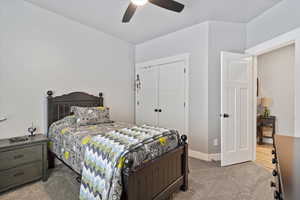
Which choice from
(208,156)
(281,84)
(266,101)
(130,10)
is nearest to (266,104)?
(266,101)

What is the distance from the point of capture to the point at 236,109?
297 cm

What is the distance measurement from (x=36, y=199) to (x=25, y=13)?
2867 mm

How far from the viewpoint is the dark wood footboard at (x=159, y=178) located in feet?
4.46

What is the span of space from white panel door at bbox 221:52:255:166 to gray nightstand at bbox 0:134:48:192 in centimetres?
301

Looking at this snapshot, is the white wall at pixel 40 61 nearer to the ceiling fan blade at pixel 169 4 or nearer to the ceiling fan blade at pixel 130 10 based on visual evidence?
the ceiling fan blade at pixel 130 10

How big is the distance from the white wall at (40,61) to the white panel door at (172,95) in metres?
→ 1.30

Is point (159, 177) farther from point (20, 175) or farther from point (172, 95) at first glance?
point (172, 95)

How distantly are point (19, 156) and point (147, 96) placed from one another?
2.87m

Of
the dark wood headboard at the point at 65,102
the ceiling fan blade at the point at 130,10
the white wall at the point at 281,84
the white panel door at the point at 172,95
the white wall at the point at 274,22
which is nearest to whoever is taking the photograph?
the ceiling fan blade at the point at 130,10

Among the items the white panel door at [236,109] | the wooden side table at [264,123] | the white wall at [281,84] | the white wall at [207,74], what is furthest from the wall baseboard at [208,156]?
the white wall at [281,84]

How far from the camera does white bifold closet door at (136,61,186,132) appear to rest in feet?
11.8

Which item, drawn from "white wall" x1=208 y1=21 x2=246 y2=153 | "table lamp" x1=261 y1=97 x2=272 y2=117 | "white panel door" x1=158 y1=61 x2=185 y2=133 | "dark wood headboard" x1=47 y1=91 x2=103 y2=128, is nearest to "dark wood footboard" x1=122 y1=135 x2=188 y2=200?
"white wall" x1=208 y1=21 x2=246 y2=153

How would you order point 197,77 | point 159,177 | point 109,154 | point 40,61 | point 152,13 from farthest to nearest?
point 197,77, point 152,13, point 40,61, point 159,177, point 109,154

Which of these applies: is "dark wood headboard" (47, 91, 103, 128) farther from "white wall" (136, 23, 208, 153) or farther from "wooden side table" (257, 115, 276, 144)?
"wooden side table" (257, 115, 276, 144)
